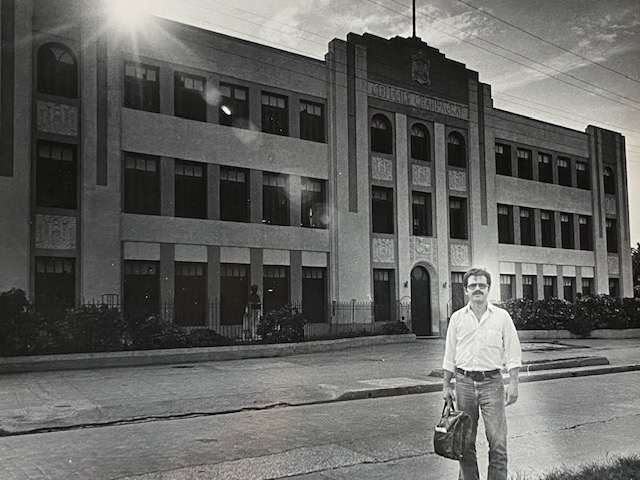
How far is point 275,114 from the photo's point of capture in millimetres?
25312

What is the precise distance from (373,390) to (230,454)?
5.19m

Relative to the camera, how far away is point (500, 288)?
32656mm

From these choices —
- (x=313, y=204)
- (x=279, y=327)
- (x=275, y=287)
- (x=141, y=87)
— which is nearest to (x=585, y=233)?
(x=313, y=204)

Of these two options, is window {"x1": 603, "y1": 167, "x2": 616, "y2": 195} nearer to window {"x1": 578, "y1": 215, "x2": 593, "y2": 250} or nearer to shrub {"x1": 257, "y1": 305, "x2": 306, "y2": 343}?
window {"x1": 578, "y1": 215, "x2": 593, "y2": 250}

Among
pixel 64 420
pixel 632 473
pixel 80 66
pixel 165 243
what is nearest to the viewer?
pixel 632 473

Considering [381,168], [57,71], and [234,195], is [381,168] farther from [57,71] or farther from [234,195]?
[57,71]

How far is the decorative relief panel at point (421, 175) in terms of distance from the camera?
2933cm

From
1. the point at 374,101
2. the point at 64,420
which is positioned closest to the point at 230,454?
the point at 64,420

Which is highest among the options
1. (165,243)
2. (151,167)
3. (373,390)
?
(151,167)

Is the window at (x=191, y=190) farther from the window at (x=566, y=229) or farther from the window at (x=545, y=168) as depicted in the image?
the window at (x=566, y=229)

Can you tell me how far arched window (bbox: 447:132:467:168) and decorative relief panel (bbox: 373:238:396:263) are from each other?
228 inches

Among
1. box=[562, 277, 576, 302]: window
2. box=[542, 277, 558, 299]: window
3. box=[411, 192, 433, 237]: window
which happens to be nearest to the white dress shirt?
box=[411, 192, 433, 237]: window

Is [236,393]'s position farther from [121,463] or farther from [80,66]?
[80,66]

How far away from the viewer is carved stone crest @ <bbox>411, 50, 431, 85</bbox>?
96.7 feet
